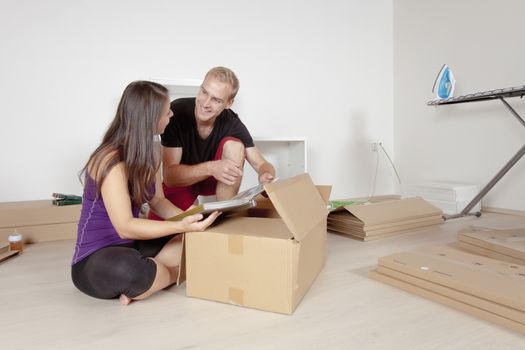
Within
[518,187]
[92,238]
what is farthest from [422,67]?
[92,238]

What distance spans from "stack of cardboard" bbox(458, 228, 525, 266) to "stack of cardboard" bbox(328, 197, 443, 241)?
360 millimetres

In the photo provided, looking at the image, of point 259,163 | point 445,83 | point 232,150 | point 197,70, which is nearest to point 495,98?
point 445,83

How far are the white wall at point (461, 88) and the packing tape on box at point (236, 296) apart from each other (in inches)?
88.0

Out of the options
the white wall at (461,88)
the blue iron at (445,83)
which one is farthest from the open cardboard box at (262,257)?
the white wall at (461,88)

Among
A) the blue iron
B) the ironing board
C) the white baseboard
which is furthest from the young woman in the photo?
the white baseboard

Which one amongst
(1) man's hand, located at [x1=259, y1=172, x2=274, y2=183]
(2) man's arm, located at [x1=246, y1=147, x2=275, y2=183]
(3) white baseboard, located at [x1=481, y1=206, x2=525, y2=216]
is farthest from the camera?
(3) white baseboard, located at [x1=481, y1=206, x2=525, y2=216]

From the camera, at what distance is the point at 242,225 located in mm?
1216

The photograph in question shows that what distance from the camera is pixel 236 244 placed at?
3.57ft

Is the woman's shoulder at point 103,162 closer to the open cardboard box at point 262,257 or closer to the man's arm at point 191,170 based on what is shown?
the open cardboard box at point 262,257

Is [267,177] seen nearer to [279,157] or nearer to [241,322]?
[241,322]

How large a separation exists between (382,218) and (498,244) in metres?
0.56

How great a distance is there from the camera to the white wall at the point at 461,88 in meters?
2.60

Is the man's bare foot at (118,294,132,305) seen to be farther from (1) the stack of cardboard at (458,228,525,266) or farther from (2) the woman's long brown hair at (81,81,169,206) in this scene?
(1) the stack of cardboard at (458,228,525,266)

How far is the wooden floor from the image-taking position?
92 cm
